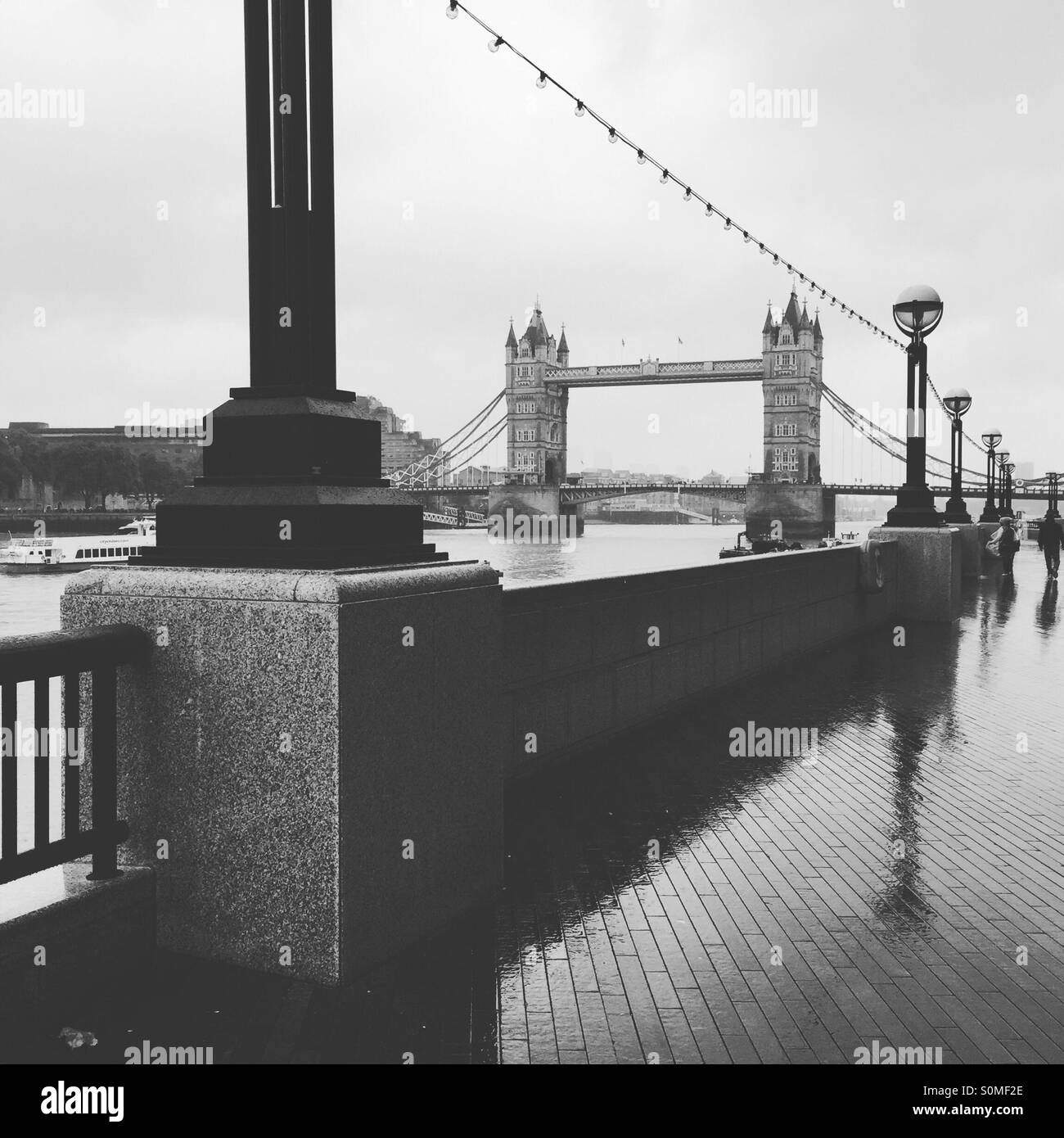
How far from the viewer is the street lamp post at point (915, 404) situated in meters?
12.9

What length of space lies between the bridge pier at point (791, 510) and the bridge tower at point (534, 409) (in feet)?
73.8

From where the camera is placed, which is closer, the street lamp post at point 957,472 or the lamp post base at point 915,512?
the lamp post base at point 915,512

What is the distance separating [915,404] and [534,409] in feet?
304

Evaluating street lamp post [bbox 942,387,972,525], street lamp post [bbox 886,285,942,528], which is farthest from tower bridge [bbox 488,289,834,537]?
street lamp post [bbox 886,285,942,528]

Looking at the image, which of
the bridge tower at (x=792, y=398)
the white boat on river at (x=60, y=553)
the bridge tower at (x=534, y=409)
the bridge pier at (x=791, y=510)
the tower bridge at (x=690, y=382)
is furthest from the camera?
the bridge tower at (x=792, y=398)

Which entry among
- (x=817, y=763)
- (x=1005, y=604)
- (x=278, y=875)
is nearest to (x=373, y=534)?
(x=278, y=875)

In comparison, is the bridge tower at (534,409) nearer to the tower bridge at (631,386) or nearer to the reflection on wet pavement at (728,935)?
the tower bridge at (631,386)

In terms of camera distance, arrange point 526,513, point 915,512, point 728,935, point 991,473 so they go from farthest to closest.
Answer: point 526,513 → point 991,473 → point 915,512 → point 728,935

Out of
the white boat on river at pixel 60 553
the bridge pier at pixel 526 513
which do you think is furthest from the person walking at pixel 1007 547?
the bridge pier at pixel 526 513

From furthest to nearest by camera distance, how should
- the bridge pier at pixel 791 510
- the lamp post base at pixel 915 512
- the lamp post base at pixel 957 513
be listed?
the bridge pier at pixel 791 510 < the lamp post base at pixel 957 513 < the lamp post base at pixel 915 512

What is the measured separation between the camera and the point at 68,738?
3.25 m

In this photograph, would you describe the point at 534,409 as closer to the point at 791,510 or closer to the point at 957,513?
the point at 791,510

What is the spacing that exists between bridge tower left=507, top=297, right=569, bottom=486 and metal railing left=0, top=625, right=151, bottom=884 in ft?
322

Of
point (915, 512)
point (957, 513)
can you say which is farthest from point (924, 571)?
point (957, 513)
